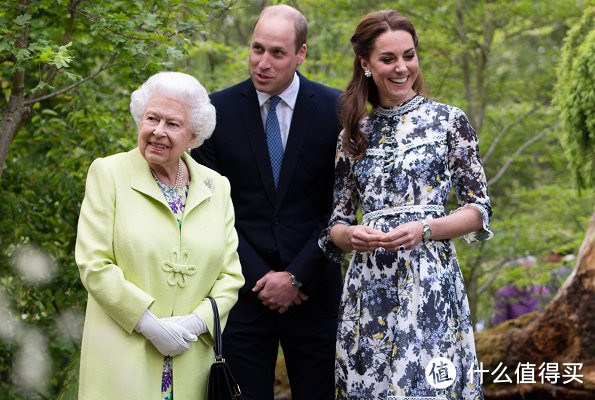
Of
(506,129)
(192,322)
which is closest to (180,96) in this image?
(192,322)

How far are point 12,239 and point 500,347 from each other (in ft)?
10.4

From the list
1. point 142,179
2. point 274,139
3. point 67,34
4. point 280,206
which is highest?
point 67,34

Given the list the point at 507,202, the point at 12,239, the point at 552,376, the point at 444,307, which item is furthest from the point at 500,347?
the point at 507,202

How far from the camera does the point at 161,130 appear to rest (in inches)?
136

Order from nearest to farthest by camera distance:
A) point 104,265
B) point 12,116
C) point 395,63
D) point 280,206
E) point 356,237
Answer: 1. point 104,265
2. point 356,237
3. point 395,63
4. point 280,206
5. point 12,116

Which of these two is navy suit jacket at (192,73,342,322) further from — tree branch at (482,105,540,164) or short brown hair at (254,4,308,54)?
tree branch at (482,105,540,164)

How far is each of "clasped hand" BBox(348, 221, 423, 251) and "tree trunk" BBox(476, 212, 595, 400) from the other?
92.3 inches

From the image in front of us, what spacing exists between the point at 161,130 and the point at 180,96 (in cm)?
16

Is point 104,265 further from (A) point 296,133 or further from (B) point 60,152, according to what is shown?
(B) point 60,152

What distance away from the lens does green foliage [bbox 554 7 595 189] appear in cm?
518

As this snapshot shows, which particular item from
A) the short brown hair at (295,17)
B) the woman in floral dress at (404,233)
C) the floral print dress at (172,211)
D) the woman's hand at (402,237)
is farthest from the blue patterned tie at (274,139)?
the woman's hand at (402,237)

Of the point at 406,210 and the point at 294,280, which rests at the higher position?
the point at 406,210

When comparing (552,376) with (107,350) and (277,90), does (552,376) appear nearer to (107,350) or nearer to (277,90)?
(277,90)

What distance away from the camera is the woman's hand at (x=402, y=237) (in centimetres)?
361
